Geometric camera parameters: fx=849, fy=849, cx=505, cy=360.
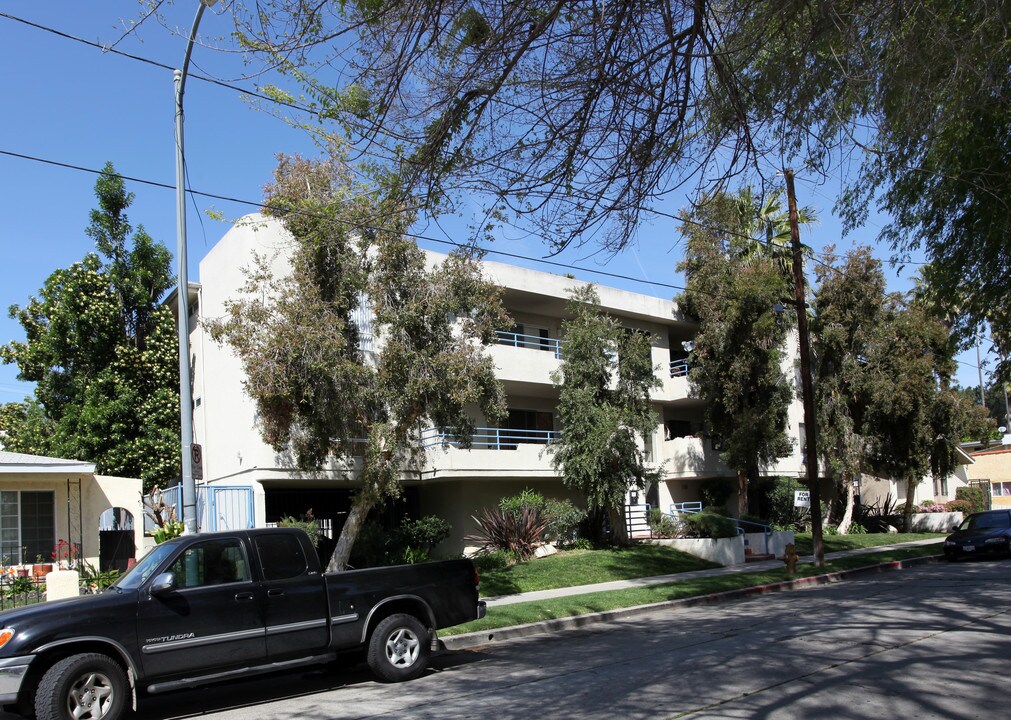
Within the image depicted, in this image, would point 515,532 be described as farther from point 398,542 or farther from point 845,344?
point 845,344

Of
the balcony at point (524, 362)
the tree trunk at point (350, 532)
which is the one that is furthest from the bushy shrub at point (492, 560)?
the balcony at point (524, 362)

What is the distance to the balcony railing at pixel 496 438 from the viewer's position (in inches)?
936

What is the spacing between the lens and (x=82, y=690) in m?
7.81

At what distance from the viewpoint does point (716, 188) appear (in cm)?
822

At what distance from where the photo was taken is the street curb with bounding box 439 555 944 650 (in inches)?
507

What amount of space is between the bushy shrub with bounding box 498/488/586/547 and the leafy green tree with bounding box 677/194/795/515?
7536mm

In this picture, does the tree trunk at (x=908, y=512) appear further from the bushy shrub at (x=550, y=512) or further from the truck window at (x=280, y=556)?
the truck window at (x=280, y=556)

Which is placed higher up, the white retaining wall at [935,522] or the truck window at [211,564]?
the truck window at [211,564]

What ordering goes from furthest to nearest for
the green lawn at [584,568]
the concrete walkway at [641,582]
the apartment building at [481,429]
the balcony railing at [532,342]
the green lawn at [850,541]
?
the green lawn at [850,541], the balcony railing at [532,342], the apartment building at [481,429], the green lawn at [584,568], the concrete walkway at [641,582]

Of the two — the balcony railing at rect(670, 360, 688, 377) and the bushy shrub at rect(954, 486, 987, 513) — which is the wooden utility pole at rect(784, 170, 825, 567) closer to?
the balcony railing at rect(670, 360, 688, 377)

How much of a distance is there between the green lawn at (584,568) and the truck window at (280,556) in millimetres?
9391

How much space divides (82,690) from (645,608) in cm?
1092

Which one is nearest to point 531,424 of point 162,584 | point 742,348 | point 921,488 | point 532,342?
point 532,342

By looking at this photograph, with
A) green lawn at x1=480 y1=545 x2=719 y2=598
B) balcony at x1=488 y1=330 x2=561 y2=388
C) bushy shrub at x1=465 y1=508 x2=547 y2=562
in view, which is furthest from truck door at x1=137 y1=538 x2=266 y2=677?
balcony at x1=488 y1=330 x2=561 y2=388
